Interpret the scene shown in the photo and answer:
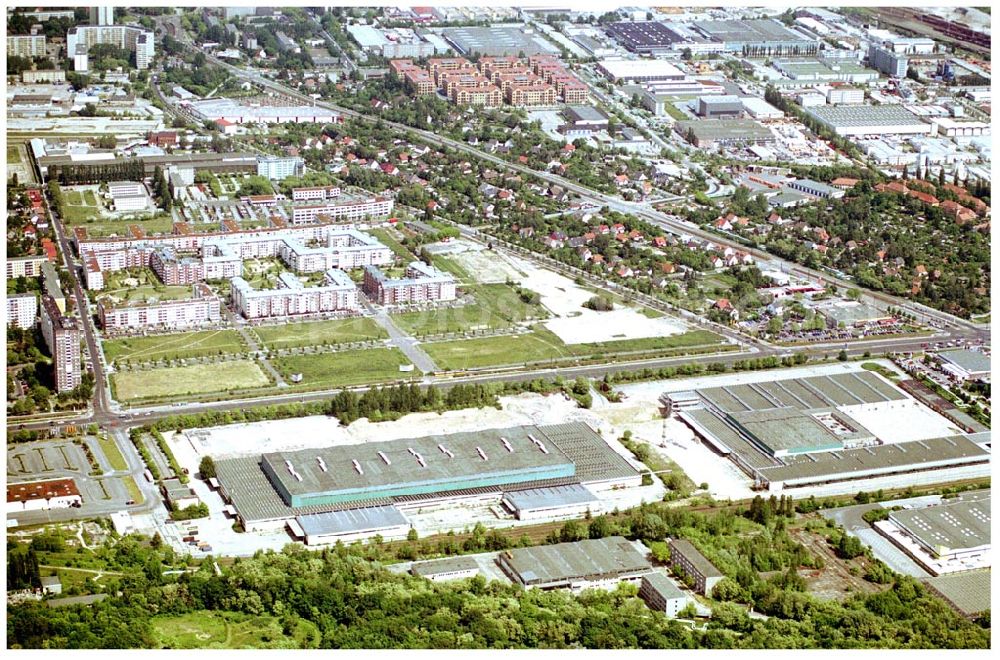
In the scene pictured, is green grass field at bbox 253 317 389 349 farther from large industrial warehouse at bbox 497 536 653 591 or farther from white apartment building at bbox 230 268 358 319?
large industrial warehouse at bbox 497 536 653 591

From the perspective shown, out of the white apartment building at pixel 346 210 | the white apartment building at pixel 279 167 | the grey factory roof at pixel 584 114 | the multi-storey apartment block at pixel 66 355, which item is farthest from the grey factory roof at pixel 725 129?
the multi-storey apartment block at pixel 66 355

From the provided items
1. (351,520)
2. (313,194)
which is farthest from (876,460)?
(313,194)

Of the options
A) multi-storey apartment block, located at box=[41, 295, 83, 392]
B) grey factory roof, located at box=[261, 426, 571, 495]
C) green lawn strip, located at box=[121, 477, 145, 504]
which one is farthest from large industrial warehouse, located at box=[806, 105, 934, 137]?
green lawn strip, located at box=[121, 477, 145, 504]

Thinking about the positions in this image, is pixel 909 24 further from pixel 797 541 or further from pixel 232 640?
pixel 232 640

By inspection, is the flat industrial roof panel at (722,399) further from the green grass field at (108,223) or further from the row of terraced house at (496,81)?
the row of terraced house at (496,81)

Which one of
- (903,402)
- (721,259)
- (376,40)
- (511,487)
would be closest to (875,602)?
(511,487)

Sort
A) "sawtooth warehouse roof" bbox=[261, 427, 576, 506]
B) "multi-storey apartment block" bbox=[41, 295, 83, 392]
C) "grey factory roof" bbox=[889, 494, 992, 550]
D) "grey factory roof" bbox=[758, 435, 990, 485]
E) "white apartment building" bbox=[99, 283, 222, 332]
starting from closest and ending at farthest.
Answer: "grey factory roof" bbox=[889, 494, 992, 550], "sawtooth warehouse roof" bbox=[261, 427, 576, 506], "grey factory roof" bbox=[758, 435, 990, 485], "multi-storey apartment block" bbox=[41, 295, 83, 392], "white apartment building" bbox=[99, 283, 222, 332]
